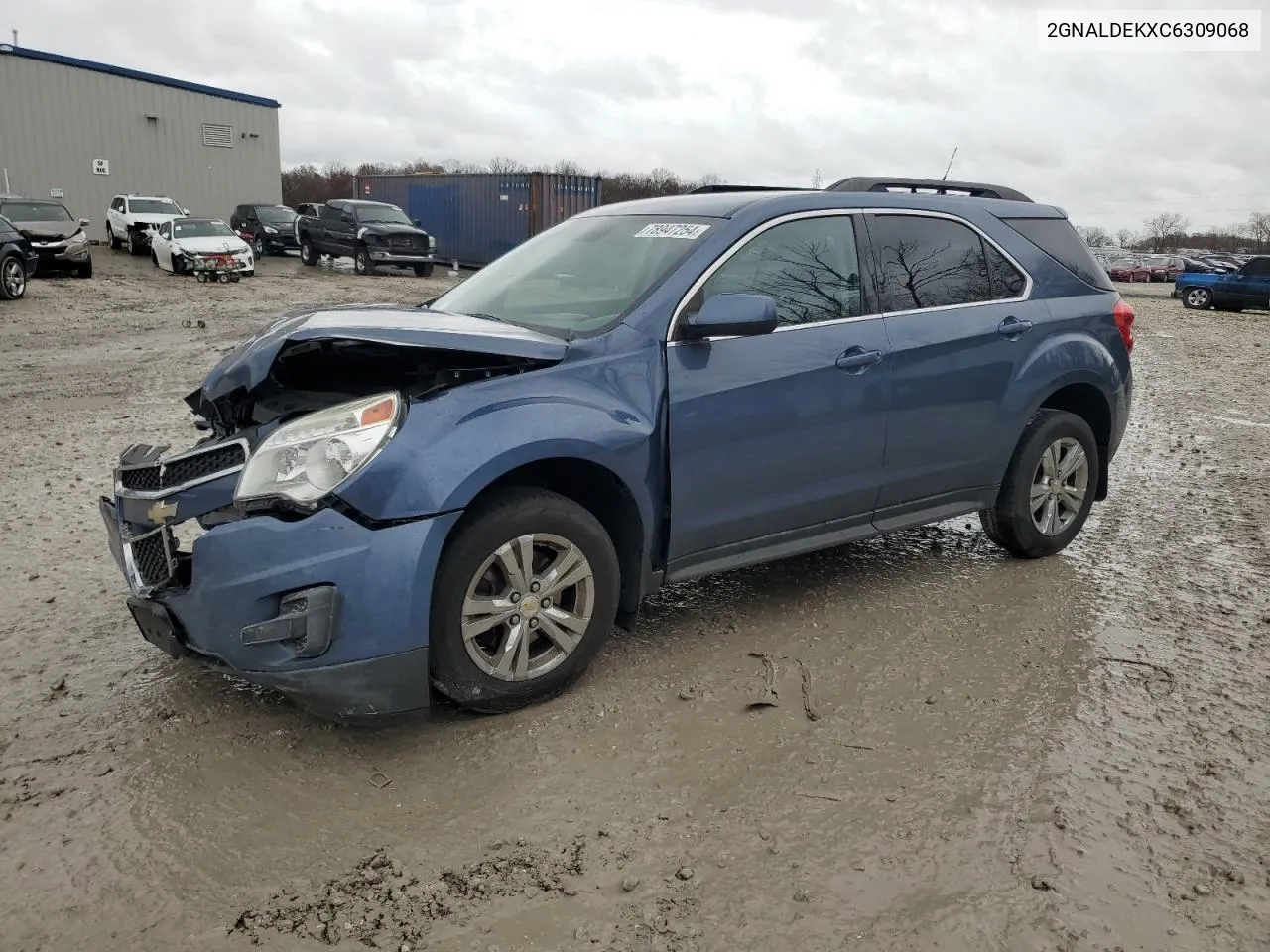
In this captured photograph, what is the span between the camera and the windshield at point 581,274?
3828 mm

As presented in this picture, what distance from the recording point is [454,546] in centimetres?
311

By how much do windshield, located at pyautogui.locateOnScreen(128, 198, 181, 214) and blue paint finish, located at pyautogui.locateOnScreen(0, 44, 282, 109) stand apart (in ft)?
22.7

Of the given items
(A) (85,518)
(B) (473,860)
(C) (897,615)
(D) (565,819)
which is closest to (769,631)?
(C) (897,615)

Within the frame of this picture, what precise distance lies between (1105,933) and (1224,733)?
51.8 inches

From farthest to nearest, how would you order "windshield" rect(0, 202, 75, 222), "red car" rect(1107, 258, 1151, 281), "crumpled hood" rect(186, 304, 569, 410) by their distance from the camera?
"red car" rect(1107, 258, 1151, 281)
"windshield" rect(0, 202, 75, 222)
"crumpled hood" rect(186, 304, 569, 410)

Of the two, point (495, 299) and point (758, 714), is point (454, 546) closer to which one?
point (758, 714)

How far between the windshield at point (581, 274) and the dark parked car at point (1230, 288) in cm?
2602

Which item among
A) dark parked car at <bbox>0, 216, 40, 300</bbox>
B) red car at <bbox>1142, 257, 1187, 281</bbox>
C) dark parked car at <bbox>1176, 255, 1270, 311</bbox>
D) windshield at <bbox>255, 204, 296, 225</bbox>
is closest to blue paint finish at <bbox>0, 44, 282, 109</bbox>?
windshield at <bbox>255, 204, 296, 225</bbox>

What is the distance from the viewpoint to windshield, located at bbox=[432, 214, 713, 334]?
3.83m

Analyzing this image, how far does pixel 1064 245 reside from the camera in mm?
5098

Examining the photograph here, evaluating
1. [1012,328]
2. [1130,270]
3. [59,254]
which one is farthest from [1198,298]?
[59,254]

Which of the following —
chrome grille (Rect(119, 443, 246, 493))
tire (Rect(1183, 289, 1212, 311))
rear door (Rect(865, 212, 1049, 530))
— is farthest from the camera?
tire (Rect(1183, 289, 1212, 311))

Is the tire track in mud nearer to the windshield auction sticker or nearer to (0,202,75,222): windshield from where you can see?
the windshield auction sticker

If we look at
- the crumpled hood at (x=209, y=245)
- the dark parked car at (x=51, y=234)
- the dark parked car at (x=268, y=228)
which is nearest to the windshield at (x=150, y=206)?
the dark parked car at (x=268, y=228)
